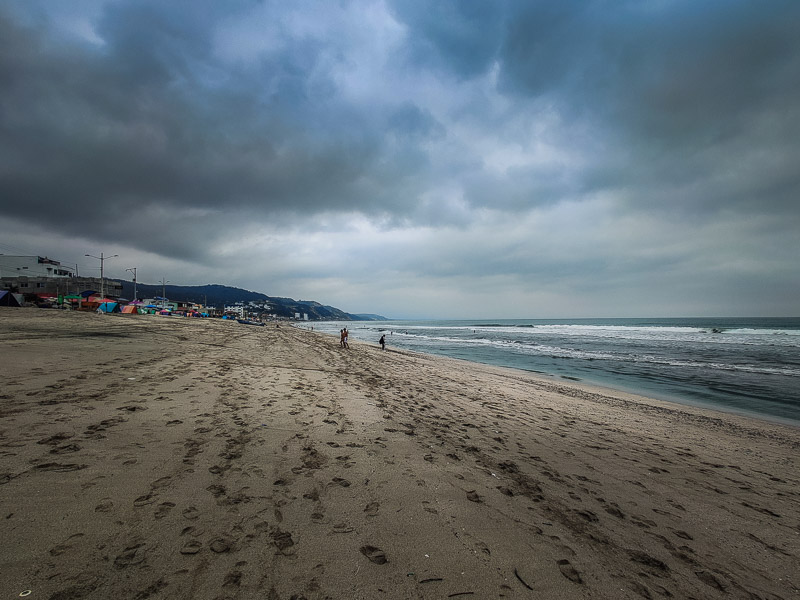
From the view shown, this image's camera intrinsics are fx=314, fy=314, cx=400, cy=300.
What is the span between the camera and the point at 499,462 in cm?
559

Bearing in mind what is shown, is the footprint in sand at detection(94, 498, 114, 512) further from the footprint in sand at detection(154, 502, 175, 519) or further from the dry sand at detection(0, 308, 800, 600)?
the footprint in sand at detection(154, 502, 175, 519)

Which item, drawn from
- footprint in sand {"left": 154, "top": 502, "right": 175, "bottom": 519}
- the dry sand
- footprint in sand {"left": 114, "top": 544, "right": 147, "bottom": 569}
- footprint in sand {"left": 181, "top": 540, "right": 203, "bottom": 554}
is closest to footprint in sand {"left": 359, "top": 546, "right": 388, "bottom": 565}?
the dry sand

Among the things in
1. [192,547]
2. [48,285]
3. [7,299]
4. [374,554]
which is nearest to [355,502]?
[374,554]

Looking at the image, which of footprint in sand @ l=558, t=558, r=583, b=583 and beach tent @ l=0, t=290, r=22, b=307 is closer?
footprint in sand @ l=558, t=558, r=583, b=583

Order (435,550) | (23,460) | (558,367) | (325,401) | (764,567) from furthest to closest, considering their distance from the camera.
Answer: (558,367) < (325,401) < (23,460) < (764,567) < (435,550)

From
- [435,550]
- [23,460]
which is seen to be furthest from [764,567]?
[23,460]

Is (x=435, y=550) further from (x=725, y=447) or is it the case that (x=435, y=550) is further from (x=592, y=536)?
(x=725, y=447)

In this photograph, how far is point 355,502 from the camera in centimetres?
395

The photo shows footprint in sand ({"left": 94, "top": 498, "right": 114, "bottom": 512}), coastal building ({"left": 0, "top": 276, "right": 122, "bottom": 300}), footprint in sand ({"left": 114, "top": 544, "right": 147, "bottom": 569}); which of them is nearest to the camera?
footprint in sand ({"left": 114, "top": 544, "right": 147, "bottom": 569})

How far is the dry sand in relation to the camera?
2781mm

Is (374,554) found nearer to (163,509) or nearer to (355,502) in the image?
(355,502)

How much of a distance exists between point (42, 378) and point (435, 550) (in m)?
9.82

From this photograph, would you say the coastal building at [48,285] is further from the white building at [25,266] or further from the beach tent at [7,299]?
the beach tent at [7,299]

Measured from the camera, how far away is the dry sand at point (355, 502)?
278cm
